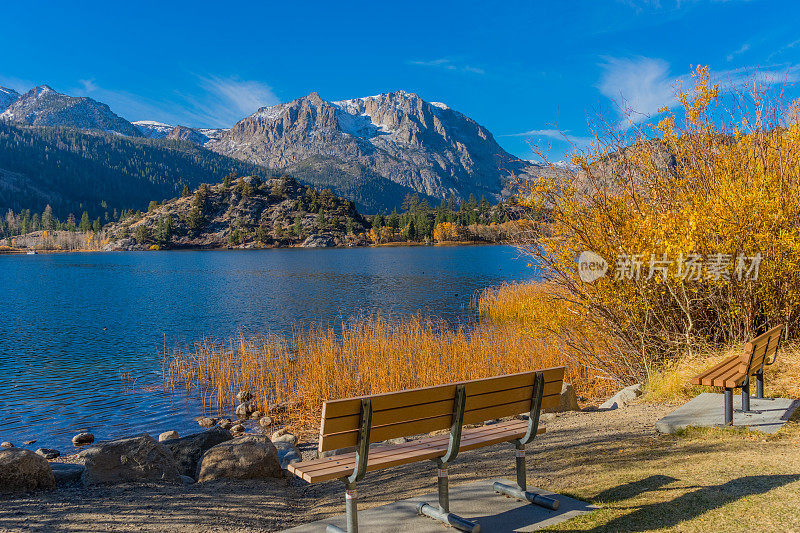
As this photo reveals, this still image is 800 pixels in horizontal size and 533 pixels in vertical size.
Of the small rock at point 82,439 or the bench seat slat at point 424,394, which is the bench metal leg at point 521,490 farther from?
the small rock at point 82,439

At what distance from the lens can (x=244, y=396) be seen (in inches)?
527

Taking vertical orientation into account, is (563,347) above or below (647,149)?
below

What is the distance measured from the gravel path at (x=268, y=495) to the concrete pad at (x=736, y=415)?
0.29 m

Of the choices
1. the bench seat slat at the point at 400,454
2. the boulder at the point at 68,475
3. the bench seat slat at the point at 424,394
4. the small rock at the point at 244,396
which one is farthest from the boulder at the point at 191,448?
the small rock at the point at 244,396

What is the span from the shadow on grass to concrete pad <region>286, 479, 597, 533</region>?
1.12 feet

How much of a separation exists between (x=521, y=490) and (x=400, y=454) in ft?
4.16

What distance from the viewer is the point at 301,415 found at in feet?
38.5

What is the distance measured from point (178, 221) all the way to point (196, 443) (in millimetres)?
163114

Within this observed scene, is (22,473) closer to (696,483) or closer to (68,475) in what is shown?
(68,475)

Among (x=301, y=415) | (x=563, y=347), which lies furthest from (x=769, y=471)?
(x=301, y=415)

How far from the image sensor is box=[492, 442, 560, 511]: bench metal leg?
14.6ft

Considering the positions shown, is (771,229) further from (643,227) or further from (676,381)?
(676,381)

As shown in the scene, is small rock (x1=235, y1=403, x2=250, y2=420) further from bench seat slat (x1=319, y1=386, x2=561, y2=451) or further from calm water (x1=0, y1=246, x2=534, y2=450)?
bench seat slat (x1=319, y1=386, x2=561, y2=451)

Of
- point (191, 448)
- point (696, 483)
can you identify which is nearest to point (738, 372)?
point (696, 483)
